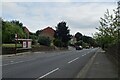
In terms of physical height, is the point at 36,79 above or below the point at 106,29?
below

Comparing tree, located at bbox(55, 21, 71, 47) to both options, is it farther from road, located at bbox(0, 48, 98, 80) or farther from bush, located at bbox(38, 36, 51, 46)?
road, located at bbox(0, 48, 98, 80)

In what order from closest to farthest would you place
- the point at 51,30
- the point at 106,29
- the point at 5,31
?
the point at 106,29, the point at 5,31, the point at 51,30

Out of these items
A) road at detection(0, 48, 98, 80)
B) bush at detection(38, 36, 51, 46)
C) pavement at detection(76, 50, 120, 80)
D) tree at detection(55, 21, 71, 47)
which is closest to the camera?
→ pavement at detection(76, 50, 120, 80)

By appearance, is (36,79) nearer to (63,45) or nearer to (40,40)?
(40,40)

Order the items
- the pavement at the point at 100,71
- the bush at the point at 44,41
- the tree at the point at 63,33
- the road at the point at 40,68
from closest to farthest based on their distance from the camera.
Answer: the pavement at the point at 100,71
the road at the point at 40,68
the bush at the point at 44,41
the tree at the point at 63,33

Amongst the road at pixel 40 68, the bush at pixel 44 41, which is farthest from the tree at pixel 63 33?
the road at pixel 40 68

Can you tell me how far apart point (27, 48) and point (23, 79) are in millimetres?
54415

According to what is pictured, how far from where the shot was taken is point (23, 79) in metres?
16.2

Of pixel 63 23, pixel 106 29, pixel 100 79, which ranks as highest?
pixel 63 23

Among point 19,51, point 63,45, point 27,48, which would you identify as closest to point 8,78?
point 19,51

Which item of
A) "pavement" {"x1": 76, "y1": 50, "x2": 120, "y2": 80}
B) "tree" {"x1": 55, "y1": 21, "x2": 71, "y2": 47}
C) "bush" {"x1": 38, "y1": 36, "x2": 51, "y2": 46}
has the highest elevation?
"tree" {"x1": 55, "y1": 21, "x2": 71, "y2": 47}

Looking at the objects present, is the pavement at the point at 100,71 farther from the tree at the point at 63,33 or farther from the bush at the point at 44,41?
the tree at the point at 63,33

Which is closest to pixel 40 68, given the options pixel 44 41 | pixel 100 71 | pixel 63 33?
pixel 100 71

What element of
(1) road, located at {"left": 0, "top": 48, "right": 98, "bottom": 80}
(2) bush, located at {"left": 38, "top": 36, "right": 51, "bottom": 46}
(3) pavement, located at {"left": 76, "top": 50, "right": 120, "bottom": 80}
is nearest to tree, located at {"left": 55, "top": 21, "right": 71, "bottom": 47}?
(2) bush, located at {"left": 38, "top": 36, "right": 51, "bottom": 46}
